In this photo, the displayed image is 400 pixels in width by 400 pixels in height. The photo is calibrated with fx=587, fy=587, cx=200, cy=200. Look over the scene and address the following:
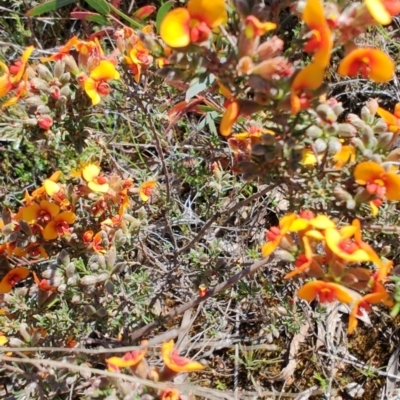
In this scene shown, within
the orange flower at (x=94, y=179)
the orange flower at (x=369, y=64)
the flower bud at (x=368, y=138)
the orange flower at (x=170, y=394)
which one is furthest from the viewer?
the orange flower at (x=94, y=179)

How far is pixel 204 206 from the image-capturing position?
9.43 feet

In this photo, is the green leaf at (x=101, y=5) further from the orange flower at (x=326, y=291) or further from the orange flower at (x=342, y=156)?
the orange flower at (x=326, y=291)

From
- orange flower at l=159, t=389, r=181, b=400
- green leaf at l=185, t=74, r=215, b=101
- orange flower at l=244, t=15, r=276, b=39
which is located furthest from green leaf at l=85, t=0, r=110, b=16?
orange flower at l=159, t=389, r=181, b=400

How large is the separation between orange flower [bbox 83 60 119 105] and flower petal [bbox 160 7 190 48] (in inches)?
22.6

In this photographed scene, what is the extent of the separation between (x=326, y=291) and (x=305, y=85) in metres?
0.54

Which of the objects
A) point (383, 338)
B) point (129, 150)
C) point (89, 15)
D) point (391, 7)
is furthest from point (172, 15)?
point (383, 338)

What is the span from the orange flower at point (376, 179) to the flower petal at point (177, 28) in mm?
591

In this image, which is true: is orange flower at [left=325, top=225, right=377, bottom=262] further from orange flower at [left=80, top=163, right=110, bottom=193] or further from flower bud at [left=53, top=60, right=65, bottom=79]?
flower bud at [left=53, top=60, right=65, bottom=79]

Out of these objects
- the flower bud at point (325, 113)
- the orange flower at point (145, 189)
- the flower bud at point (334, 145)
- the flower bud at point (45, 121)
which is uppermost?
the flower bud at point (325, 113)

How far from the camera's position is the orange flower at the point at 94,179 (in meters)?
2.17

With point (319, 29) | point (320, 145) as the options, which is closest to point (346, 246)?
point (320, 145)

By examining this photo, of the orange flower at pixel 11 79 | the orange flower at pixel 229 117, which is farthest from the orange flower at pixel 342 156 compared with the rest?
the orange flower at pixel 11 79

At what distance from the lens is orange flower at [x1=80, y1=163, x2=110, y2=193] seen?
217cm

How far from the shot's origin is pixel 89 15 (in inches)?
105
